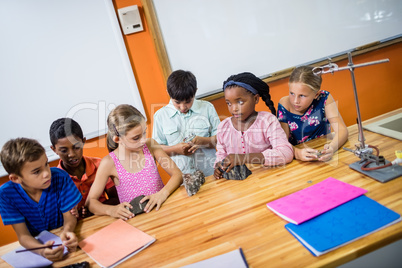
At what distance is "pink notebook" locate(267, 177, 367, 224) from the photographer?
1022mm

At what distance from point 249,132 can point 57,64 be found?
5.87 ft

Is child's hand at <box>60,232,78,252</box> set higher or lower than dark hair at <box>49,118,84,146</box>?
lower

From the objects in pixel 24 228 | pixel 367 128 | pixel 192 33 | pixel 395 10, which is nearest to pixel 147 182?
pixel 24 228

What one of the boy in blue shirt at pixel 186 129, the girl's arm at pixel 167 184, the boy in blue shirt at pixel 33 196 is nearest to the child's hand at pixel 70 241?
the boy in blue shirt at pixel 33 196

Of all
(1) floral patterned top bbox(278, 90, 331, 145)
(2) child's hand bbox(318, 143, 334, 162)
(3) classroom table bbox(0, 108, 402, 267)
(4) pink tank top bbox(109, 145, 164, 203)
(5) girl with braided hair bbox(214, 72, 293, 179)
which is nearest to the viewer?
(3) classroom table bbox(0, 108, 402, 267)

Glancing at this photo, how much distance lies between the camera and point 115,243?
1156 mm

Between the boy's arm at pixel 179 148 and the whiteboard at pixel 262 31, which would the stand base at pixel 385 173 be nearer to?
the boy's arm at pixel 179 148

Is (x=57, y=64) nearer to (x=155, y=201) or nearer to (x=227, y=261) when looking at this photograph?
(x=155, y=201)

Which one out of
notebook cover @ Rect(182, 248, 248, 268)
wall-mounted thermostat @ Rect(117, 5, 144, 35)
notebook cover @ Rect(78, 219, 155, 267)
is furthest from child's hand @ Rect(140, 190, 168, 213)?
wall-mounted thermostat @ Rect(117, 5, 144, 35)

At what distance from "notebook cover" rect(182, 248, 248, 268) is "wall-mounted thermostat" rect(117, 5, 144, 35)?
2088 millimetres

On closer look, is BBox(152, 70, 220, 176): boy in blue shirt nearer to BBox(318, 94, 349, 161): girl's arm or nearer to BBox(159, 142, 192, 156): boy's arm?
BBox(159, 142, 192, 156): boy's arm

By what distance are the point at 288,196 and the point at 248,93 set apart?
657mm

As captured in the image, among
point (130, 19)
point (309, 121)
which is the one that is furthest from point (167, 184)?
point (130, 19)

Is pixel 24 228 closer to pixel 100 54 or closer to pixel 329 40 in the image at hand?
pixel 100 54
